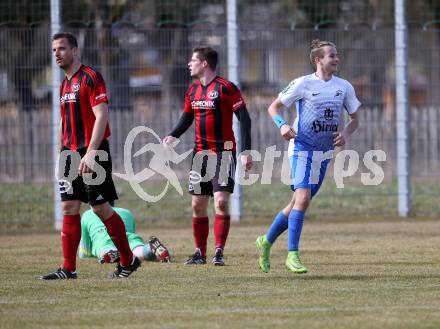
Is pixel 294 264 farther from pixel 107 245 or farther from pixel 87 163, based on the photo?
pixel 107 245

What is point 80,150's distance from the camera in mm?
9234

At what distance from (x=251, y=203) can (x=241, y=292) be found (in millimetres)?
8905

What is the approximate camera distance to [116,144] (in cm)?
1669

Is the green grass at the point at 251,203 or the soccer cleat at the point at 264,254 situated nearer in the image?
the soccer cleat at the point at 264,254

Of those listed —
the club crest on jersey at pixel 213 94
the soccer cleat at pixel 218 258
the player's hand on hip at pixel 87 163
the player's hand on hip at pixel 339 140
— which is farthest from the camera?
the club crest on jersey at pixel 213 94

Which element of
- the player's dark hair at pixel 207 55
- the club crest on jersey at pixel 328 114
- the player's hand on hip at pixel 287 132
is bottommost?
the player's hand on hip at pixel 287 132

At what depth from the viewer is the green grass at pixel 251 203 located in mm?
16422

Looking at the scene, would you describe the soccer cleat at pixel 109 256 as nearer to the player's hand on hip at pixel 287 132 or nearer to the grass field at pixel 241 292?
the grass field at pixel 241 292

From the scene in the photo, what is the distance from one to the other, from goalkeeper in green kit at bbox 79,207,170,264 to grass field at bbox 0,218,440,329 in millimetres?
185

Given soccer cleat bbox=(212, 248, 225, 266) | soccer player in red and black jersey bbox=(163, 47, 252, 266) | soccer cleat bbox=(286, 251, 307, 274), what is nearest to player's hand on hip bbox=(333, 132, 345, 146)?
soccer cleat bbox=(286, 251, 307, 274)

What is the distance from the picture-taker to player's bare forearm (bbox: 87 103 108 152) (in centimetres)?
888

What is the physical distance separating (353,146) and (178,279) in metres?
8.37

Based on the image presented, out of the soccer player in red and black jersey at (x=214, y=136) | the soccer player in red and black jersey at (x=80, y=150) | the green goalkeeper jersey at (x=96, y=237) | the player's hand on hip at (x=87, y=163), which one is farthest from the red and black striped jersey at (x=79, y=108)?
the green goalkeeper jersey at (x=96, y=237)

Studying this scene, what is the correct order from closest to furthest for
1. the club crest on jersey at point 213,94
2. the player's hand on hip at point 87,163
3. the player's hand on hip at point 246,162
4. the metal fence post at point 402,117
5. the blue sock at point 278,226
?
the player's hand on hip at point 87,163 → the blue sock at point 278,226 → the player's hand on hip at point 246,162 → the club crest on jersey at point 213,94 → the metal fence post at point 402,117
